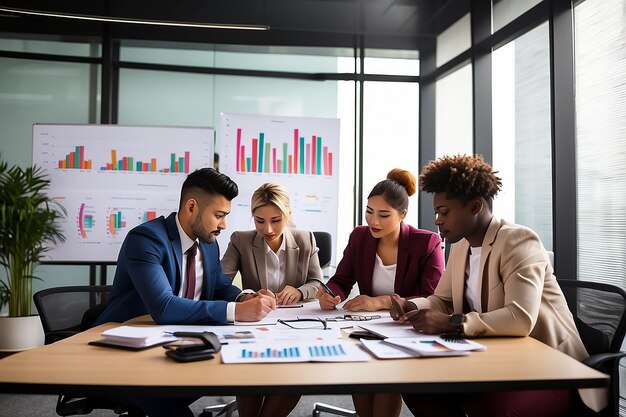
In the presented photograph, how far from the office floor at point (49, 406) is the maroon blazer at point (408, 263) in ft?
3.69

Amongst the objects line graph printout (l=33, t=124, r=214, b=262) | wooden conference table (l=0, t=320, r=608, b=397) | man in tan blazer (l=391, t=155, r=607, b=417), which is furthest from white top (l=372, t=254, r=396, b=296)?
line graph printout (l=33, t=124, r=214, b=262)

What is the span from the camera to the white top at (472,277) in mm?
2150

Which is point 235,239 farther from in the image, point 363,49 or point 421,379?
point 363,49

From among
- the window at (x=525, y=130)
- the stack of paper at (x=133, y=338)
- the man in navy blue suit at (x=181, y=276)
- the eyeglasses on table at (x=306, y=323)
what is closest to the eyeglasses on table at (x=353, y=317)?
the eyeglasses on table at (x=306, y=323)

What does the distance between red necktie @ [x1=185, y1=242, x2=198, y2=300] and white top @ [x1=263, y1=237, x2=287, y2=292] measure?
0.72 m

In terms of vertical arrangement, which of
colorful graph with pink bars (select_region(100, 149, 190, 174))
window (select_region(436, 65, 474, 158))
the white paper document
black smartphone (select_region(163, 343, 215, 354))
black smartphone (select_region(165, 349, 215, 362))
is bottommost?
the white paper document

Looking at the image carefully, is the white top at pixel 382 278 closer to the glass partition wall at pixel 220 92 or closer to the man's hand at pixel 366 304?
the man's hand at pixel 366 304

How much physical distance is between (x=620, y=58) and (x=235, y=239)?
8.20ft

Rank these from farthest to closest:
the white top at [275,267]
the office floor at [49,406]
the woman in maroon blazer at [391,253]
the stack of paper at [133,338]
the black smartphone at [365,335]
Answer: the office floor at [49,406], the white top at [275,267], the woman in maroon blazer at [391,253], the black smartphone at [365,335], the stack of paper at [133,338]

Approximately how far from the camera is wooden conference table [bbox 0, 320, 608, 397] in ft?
3.98

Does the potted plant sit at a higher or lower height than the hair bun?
lower

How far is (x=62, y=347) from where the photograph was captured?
Answer: 1599 mm

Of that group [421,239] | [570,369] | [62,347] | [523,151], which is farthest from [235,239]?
[523,151]

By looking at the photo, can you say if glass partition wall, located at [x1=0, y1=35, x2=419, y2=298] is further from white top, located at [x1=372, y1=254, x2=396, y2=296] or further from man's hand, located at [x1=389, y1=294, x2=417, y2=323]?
man's hand, located at [x1=389, y1=294, x2=417, y2=323]
